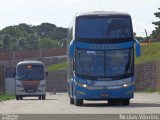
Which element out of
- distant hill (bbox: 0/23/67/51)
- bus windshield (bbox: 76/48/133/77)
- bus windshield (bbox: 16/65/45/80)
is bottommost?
distant hill (bbox: 0/23/67/51)

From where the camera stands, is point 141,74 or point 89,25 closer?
point 89,25

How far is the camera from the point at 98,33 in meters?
30.9

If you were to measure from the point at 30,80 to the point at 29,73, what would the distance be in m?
0.58

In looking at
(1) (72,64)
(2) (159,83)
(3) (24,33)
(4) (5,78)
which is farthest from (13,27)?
(1) (72,64)

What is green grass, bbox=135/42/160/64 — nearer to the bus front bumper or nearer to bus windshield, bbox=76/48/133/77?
bus windshield, bbox=76/48/133/77

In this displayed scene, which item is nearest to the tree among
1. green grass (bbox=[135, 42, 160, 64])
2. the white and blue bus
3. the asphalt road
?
green grass (bbox=[135, 42, 160, 64])

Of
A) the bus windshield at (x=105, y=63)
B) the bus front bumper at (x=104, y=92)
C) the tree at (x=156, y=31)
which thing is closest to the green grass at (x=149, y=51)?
the tree at (x=156, y=31)

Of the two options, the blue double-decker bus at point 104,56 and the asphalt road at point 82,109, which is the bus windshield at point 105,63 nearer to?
the blue double-decker bus at point 104,56

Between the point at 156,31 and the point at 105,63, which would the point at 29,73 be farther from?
the point at 156,31

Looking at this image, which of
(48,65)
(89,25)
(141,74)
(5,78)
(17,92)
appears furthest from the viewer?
(48,65)

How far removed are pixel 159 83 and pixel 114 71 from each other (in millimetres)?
25164

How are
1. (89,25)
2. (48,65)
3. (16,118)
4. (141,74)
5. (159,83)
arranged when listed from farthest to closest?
1. (48,65)
2. (141,74)
3. (159,83)
4. (89,25)
5. (16,118)

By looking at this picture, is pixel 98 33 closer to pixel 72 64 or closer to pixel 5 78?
pixel 72 64

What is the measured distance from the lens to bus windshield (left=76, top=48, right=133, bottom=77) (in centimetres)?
3105
